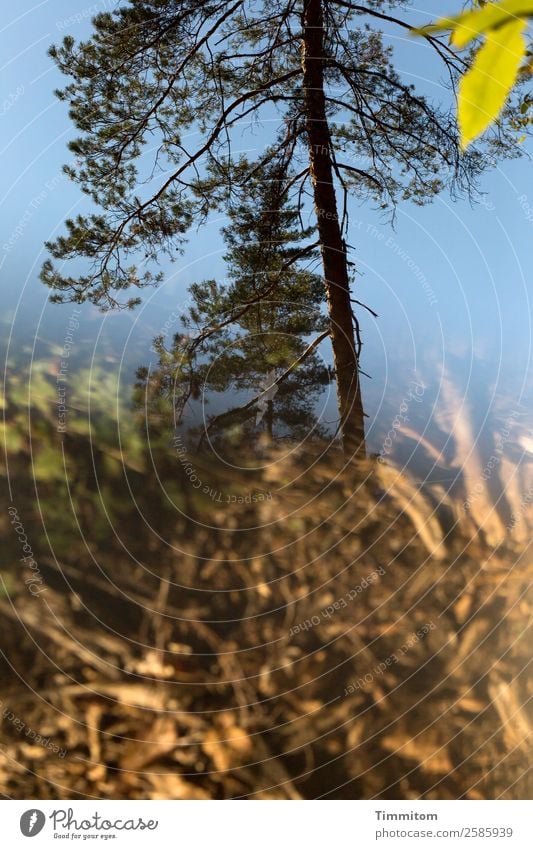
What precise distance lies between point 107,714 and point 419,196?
1.02 meters

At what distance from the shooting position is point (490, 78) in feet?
0.36

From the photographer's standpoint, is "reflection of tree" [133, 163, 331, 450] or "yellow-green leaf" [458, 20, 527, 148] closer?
"yellow-green leaf" [458, 20, 527, 148]

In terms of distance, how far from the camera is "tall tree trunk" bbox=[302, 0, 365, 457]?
0.97m

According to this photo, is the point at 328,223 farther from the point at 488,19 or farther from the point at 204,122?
the point at 488,19

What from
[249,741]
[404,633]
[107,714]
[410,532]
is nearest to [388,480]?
[410,532]

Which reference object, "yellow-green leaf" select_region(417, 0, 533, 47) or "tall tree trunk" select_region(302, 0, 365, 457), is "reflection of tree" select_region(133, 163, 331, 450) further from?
"yellow-green leaf" select_region(417, 0, 533, 47)

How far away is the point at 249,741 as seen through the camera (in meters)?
0.81
